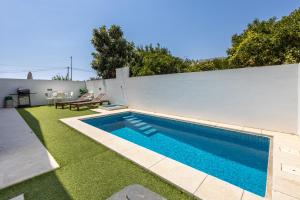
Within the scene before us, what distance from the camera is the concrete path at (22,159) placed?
2.66 meters

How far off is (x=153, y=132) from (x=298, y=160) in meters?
4.10

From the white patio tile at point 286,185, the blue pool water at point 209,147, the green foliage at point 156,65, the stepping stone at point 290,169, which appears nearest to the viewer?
the white patio tile at point 286,185

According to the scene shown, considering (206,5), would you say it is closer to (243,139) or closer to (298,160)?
(243,139)

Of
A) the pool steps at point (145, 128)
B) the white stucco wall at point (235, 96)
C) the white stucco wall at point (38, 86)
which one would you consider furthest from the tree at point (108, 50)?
the pool steps at point (145, 128)

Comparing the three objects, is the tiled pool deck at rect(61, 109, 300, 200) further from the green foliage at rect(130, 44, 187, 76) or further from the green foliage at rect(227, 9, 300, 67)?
the green foliage at rect(130, 44, 187, 76)

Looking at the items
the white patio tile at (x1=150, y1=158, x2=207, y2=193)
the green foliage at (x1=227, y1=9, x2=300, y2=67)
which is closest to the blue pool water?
the white patio tile at (x1=150, y1=158, x2=207, y2=193)

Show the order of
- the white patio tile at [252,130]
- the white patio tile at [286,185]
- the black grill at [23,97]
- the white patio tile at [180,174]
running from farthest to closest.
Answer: the black grill at [23,97] → the white patio tile at [252,130] → the white patio tile at [180,174] → the white patio tile at [286,185]

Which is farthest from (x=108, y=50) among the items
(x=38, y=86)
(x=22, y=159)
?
(x=22, y=159)

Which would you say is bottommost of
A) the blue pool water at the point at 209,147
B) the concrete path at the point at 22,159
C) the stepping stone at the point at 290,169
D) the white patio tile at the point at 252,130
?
the blue pool water at the point at 209,147

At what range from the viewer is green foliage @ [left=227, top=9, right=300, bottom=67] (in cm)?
689

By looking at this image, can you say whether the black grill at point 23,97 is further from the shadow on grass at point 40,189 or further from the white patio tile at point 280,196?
the white patio tile at point 280,196

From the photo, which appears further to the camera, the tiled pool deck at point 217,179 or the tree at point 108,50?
the tree at point 108,50

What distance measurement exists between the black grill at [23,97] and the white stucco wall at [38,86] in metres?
0.44

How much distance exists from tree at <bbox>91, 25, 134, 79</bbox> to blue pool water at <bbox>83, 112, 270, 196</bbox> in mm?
8987
